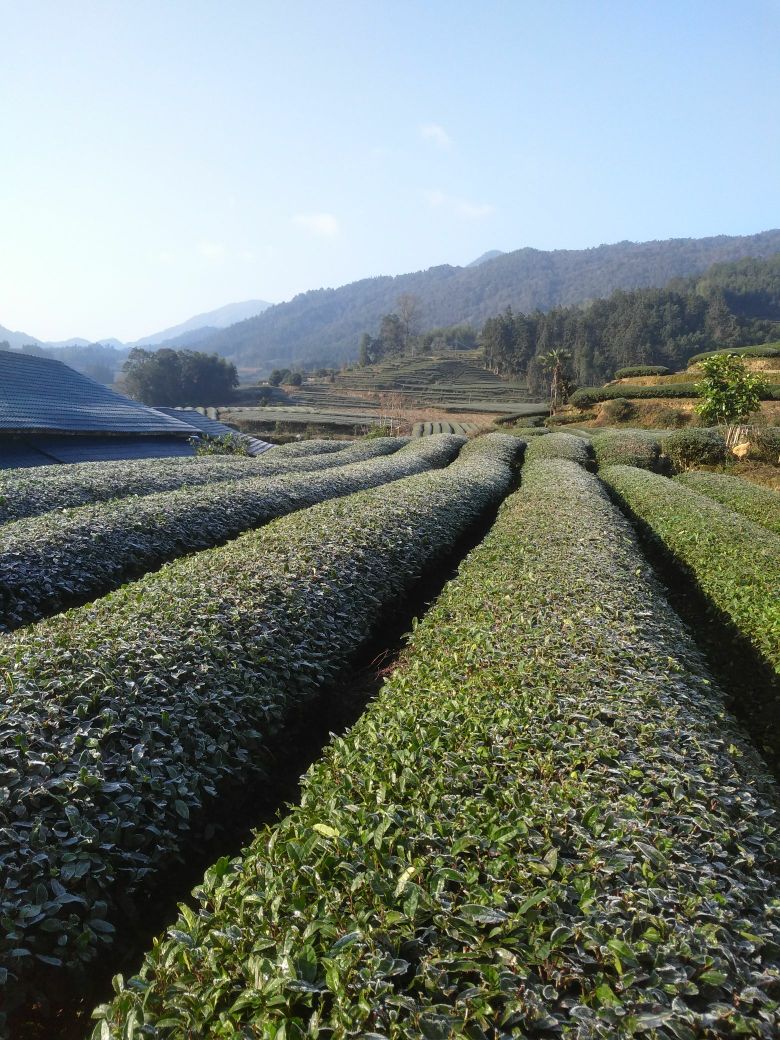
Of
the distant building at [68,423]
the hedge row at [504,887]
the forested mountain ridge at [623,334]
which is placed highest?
the forested mountain ridge at [623,334]

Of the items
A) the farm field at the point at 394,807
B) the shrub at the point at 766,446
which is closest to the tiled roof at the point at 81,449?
the farm field at the point at 394,807

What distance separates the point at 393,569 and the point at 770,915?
5692mm

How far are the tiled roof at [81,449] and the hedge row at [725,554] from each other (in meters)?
17.4

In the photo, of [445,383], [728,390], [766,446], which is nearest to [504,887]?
[728,390]

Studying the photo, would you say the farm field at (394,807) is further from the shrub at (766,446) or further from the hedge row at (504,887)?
A: the shrub at (766,446)

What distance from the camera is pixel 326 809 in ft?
9.71

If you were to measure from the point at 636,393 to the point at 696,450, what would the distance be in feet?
85.8

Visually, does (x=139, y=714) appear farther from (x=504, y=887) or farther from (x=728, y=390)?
(x=728, y=390)

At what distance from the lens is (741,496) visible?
1520cm

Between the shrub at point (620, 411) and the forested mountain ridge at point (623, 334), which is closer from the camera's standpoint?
the shrub at point (620, 411)

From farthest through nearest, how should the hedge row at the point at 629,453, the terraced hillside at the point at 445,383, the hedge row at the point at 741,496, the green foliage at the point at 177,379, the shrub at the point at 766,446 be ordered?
the green foliage at the point at 177,379 < the terraced hillside at the point at 445,383 < the shrub at the point at 766,446 < the hedge row at the point at 629,453 < the hedge row at the point at 741,496

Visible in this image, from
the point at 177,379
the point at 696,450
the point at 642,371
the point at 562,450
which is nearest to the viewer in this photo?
the point at 562,450

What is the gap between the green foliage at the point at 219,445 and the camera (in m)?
25.0

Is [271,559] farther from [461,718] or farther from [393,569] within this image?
[461,718]
